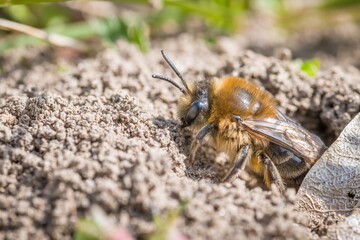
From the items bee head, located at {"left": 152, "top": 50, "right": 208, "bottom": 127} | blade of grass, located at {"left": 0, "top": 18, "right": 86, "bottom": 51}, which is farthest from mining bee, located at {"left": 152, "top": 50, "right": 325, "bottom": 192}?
blade of grass, located at {"left": 0, "top": 18, "right": 86, "bottom": 51}

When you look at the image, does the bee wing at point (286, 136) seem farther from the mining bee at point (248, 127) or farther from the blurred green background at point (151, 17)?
the blurred green background at point (151, 17)

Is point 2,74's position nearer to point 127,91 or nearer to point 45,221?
point 127,91

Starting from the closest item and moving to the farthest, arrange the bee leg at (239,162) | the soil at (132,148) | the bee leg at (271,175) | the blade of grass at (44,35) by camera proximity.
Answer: the soil at (132,148) → the bee leg at (239,162) → the bee leg at (271,175) → the blade of grass at (44,35)

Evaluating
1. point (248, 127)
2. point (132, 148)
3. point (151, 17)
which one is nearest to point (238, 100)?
point (248, 127)

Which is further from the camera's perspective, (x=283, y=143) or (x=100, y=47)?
(x=100, y=47)

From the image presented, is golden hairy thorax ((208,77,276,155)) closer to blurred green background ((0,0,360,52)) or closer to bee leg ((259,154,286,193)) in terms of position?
bee leg ((259,154,286,193))

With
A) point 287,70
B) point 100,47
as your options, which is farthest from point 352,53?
point 100,47

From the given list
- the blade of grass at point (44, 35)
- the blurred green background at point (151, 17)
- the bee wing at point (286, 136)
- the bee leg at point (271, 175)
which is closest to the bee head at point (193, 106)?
the bee wing at point (286, 136)
